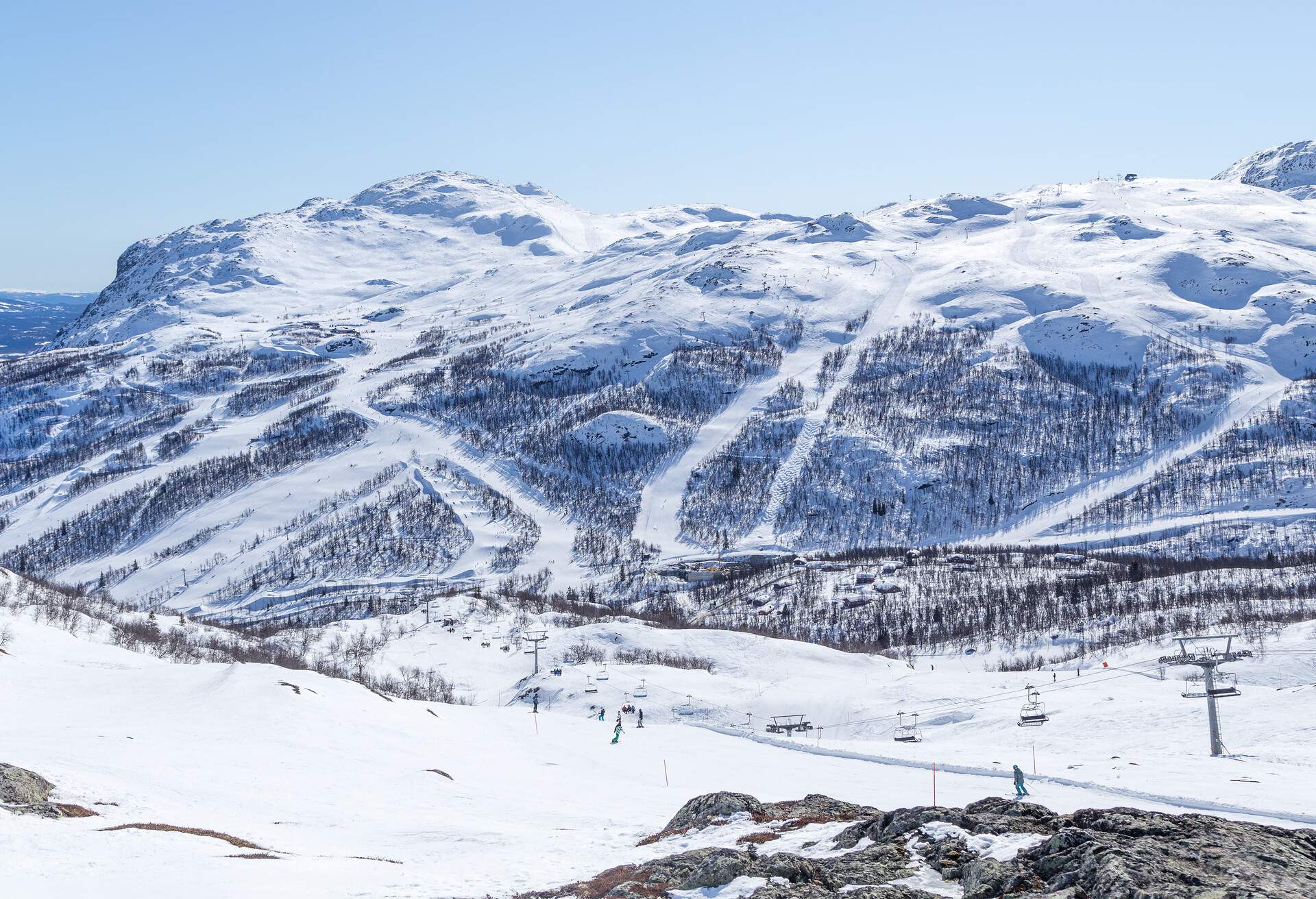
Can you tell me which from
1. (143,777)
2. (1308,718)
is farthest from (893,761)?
(143,777)

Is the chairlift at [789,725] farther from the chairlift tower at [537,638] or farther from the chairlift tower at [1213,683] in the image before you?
the chairlift tower at [537,638]

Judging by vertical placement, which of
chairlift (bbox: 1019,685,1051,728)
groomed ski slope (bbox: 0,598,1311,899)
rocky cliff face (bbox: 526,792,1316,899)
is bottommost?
chairlift (bbox: 1019,685,1051,728)

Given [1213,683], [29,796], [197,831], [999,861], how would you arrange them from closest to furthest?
[999,861], [29,796], [197,831], [1213,683]

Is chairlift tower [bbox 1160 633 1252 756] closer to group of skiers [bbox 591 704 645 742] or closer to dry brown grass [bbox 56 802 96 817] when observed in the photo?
group of skiers [bbox 591 704 645 742]

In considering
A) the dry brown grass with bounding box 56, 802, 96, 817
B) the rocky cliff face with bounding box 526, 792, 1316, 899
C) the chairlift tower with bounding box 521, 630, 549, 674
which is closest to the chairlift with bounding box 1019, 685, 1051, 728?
the rocky cliff face with bounding box 526, 792, 1316, 899

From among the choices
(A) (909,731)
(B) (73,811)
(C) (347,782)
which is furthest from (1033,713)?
(B) (73,811)

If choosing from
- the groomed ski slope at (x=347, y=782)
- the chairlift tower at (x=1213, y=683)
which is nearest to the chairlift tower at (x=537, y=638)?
the groomed ski slope at (x=347, y=782)

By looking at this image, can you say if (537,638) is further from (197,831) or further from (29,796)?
A: (29,796)
